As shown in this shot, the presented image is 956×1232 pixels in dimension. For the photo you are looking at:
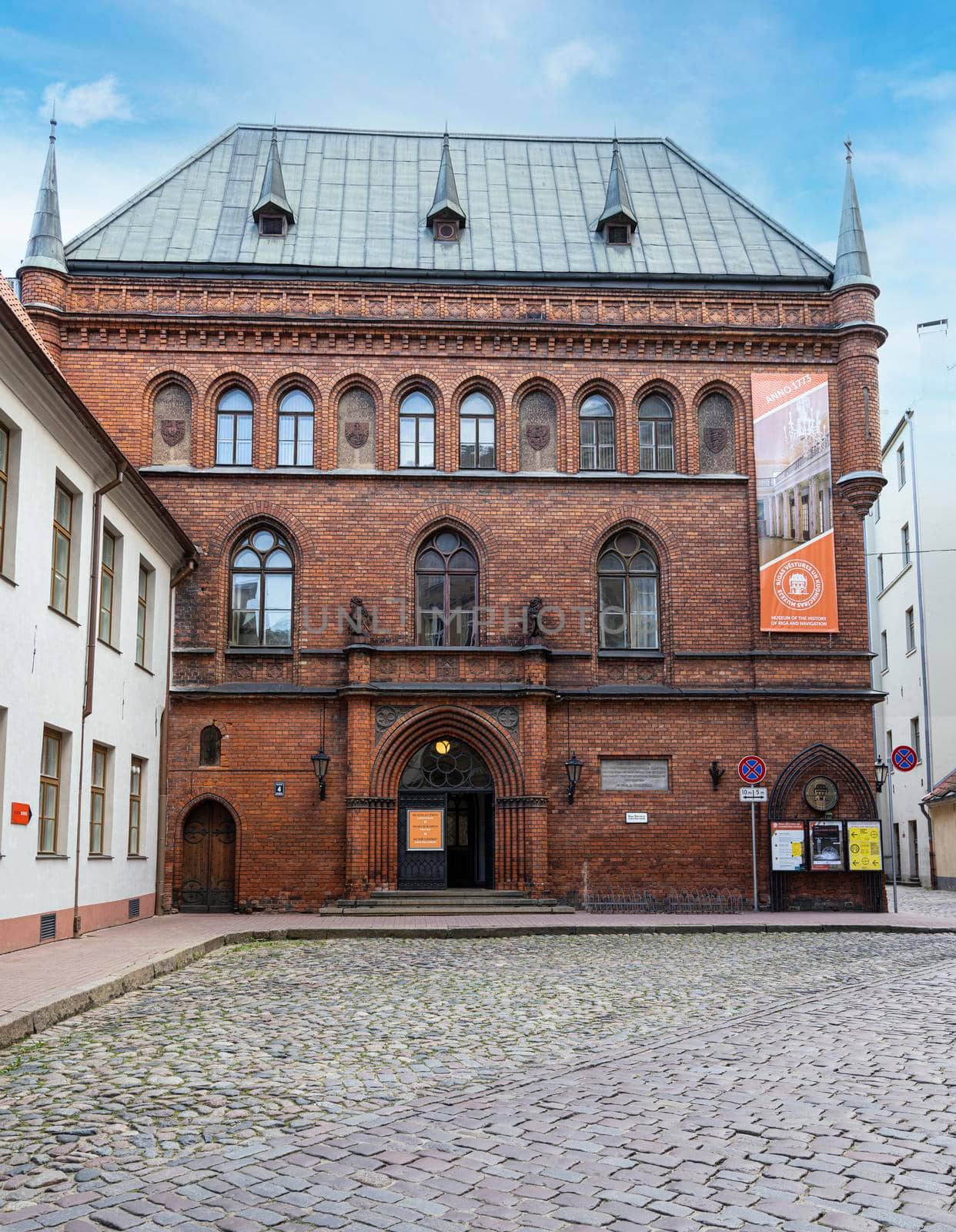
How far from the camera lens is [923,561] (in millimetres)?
36875

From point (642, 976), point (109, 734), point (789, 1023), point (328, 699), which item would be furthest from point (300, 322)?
point (789, 1023)

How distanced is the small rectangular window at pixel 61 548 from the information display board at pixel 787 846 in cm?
1285

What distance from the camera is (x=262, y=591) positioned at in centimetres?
2345

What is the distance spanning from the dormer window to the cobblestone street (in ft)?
58.1

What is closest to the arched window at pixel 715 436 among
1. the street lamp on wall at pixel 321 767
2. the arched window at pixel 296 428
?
the arched window at pixel 296 428

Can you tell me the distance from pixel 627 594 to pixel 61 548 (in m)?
11.1

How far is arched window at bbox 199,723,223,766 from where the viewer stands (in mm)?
22562

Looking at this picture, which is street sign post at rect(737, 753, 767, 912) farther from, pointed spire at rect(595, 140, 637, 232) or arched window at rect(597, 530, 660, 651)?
pointed spire at rect(595, 140, 637, 232)

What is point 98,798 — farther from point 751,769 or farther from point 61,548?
point 751,769

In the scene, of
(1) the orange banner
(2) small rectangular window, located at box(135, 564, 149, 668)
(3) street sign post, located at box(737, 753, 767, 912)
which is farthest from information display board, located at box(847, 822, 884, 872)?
(2) small rectangular window, located at box(135, 564, 149, 668)

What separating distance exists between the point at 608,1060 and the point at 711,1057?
0.71 m

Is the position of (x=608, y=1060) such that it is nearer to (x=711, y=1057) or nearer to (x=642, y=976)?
(x=711, y=1057)

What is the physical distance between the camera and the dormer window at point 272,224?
85.6ft

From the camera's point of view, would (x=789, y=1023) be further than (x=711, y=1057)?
Yes
